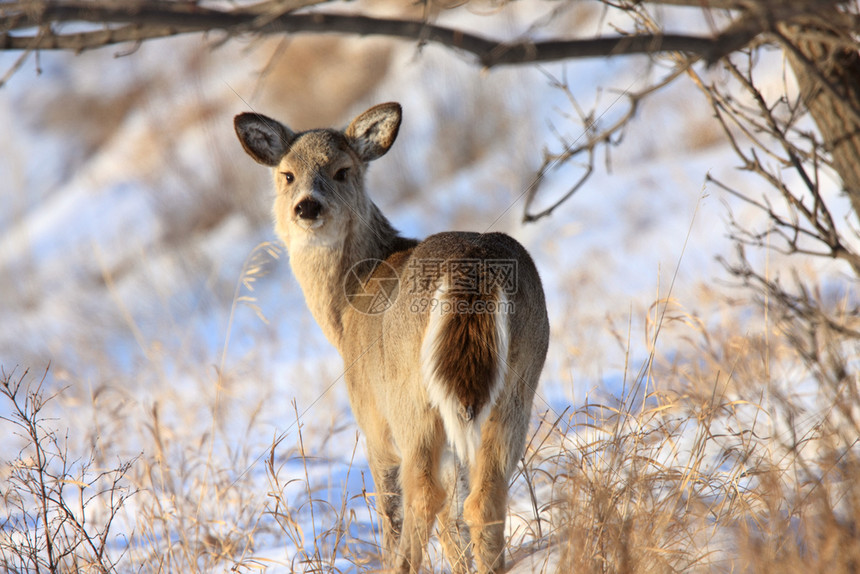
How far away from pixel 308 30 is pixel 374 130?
298cm

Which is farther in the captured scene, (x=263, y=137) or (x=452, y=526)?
(x=263, y=137)

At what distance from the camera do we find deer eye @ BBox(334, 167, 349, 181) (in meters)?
4.92

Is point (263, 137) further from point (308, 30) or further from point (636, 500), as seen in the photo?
point (636, 500)

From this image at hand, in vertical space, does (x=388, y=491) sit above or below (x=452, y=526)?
above

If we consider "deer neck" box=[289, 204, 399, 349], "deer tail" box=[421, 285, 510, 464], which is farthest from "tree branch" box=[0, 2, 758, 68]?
"deer neck" box=[289, 204, 399, 349]

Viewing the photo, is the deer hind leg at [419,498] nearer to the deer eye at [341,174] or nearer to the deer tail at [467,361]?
the deer tail at [467,361]

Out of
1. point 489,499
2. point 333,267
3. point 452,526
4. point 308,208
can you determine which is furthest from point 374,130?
point 489,499

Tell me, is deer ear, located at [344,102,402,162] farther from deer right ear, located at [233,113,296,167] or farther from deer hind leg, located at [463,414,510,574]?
deer hind leg, located at [463,414,510,574]

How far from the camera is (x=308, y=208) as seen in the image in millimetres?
4504

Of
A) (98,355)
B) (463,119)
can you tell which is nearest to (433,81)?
(463,119)

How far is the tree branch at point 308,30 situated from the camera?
1.97 m

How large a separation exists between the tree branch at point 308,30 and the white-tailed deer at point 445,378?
1.36 meters

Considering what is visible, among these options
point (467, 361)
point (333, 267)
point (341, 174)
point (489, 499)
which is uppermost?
point (341, 174)

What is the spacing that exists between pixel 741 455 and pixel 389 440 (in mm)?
1706
